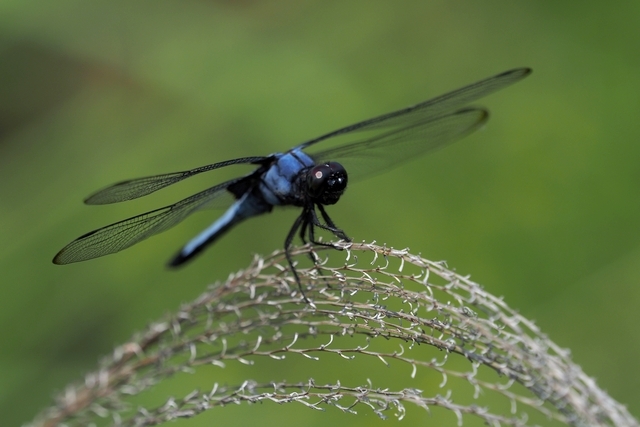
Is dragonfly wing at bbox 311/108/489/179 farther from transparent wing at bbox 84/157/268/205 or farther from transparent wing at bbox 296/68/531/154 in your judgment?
transparent wing at bbox 84/157/268/205

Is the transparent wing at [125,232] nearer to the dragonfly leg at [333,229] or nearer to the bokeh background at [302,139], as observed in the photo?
the dragonfly leg at [333,229]

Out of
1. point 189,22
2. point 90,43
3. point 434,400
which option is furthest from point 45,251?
point 434,400

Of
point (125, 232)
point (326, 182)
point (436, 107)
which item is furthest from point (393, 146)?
point (125, 232)

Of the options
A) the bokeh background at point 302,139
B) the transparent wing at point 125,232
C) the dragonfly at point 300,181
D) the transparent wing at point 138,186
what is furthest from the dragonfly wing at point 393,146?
the transparent wing at point 138,186

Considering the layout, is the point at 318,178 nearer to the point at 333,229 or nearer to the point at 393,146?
the point at 333,229

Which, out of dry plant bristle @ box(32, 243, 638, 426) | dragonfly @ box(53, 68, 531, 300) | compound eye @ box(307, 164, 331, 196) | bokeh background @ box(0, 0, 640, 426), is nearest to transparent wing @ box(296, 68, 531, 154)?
dragonfly @ box(53, 68, 531, 300)
